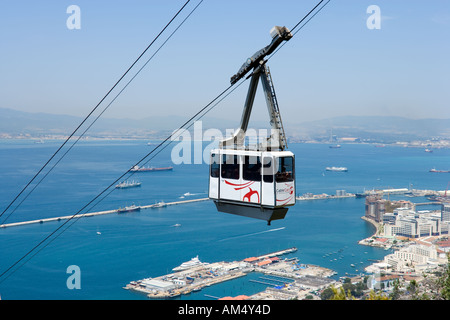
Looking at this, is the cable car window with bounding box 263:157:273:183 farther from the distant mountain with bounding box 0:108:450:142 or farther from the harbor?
the distant mountain with bounding box 0:108:450:142

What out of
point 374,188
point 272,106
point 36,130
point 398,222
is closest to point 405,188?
point 374,188

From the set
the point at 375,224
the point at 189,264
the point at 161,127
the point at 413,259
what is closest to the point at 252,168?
the point at 189,264

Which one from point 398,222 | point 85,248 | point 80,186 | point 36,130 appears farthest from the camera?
point 36,130

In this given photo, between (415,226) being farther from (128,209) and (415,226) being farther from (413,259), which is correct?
(128,209)

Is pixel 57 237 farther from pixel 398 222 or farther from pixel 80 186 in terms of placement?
pixel 398 222

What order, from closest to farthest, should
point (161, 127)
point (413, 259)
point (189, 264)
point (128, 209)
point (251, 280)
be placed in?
point (251, 280)
point (189, 264)
point (413, 259)
point (128, 209)
point (161, 127)

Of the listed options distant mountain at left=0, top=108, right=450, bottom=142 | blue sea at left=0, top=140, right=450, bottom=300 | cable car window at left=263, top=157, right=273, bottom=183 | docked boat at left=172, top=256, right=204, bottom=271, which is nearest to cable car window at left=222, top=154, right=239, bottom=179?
cable car window at left=263, top=157, right=273, bottom=183
